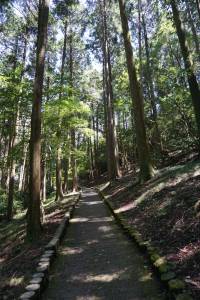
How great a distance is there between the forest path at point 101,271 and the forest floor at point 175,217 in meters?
0.48

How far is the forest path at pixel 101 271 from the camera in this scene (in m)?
4.80

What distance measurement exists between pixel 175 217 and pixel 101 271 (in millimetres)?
2163

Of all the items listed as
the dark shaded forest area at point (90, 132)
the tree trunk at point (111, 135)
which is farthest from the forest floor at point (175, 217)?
the tree trunk at point (111, 135)

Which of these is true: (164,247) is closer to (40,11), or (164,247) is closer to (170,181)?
(170,181)

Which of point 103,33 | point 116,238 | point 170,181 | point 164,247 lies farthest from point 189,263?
point 103,33

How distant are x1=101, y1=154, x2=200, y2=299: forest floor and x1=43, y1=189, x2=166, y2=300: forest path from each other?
48 cm

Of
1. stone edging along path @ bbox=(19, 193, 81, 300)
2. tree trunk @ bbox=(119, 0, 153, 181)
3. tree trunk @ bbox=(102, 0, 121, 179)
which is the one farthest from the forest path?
tree trunk @ bbox=(102, 0, 121, 179)

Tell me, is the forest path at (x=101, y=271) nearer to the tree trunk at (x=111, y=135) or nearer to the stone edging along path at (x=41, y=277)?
the stone edging along path at (x=41, y=277)

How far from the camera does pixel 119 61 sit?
30.5 m

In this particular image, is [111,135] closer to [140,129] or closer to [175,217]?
[140,129]

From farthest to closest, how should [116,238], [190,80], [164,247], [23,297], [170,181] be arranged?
[190,80] < [170,181] < [116,238] < [164,247] < [23,297]

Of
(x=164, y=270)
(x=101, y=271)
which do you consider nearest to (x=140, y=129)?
(x=101, y=271)

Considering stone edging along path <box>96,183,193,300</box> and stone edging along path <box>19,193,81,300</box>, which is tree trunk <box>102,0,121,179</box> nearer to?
stone edging along path <box>96,183,193,300</box>

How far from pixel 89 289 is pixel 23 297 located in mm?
1158
